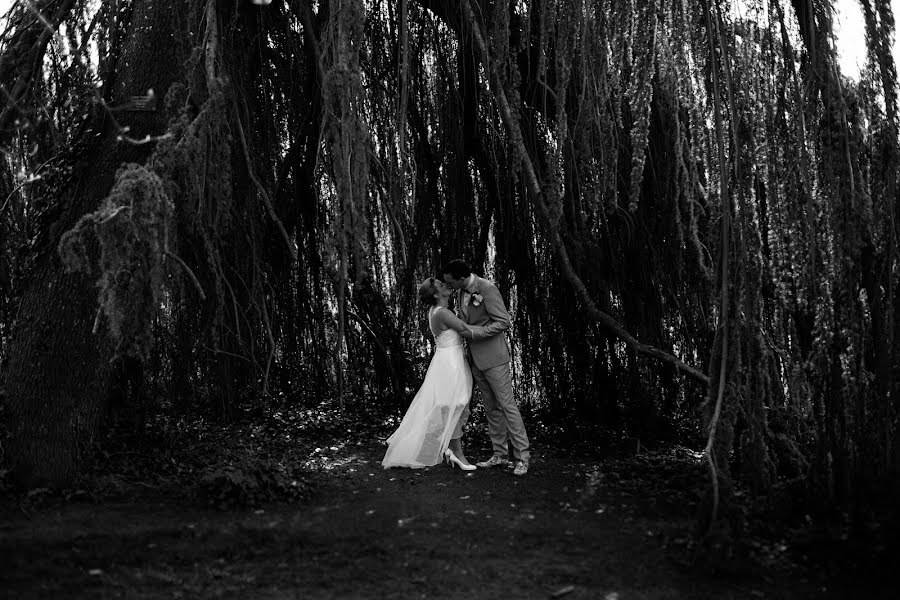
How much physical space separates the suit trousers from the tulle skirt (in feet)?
0.30

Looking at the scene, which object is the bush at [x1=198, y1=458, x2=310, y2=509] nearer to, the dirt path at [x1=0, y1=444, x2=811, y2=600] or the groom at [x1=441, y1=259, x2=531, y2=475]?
the dirt path at [x1=0, y1=444, x2=811, y2=600]

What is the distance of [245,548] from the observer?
382 centimetres

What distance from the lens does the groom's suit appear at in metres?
5.59

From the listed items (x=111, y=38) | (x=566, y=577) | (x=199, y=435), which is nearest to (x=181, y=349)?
(x=199, y=435)

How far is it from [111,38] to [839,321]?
14.7 ft

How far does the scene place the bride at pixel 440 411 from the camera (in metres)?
5.69

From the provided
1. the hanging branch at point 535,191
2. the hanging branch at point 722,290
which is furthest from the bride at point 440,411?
the hanging branch at point 722,290

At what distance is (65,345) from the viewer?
4.68 m

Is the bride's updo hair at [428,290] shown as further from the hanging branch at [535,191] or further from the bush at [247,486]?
the bush at [247,486]

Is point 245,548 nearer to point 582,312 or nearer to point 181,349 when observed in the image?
point 181,349

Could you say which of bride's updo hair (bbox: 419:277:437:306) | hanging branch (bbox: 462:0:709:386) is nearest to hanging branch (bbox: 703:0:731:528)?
hanging branch (bbox: 462:0:709:386)

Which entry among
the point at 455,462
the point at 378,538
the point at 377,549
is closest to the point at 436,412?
the point at 455,462

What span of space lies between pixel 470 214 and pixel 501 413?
1.80 meters

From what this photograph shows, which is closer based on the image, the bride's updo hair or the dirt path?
the dirt path
